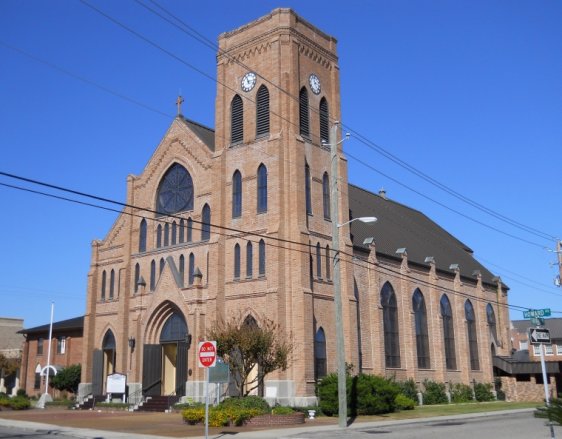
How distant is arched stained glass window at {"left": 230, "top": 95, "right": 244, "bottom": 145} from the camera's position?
127 feet

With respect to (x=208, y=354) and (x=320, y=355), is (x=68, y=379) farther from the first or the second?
(x=208, y=354)

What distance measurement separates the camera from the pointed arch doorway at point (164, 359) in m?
38.8

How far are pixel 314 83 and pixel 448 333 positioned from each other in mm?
22604

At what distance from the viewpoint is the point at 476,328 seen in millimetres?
53750

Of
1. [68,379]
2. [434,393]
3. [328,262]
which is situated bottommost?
[434,393]

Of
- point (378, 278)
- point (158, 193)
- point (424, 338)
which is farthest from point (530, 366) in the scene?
point (158, 193)

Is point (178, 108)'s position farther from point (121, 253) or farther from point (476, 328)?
point (476, 328)

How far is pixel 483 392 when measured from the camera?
4919 cm

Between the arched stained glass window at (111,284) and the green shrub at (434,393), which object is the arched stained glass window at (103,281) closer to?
the arched stained glass window at (111,284)

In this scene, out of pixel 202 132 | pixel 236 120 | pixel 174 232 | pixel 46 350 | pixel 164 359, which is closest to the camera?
pixel 236 120

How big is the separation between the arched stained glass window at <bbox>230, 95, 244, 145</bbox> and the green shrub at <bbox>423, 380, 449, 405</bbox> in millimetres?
20666

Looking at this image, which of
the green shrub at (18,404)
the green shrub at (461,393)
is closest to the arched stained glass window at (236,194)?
the green shrub at (18,404)

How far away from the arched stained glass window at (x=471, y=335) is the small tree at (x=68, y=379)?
97.4ft

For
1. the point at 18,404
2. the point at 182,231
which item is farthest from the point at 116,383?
the point at 182,231
